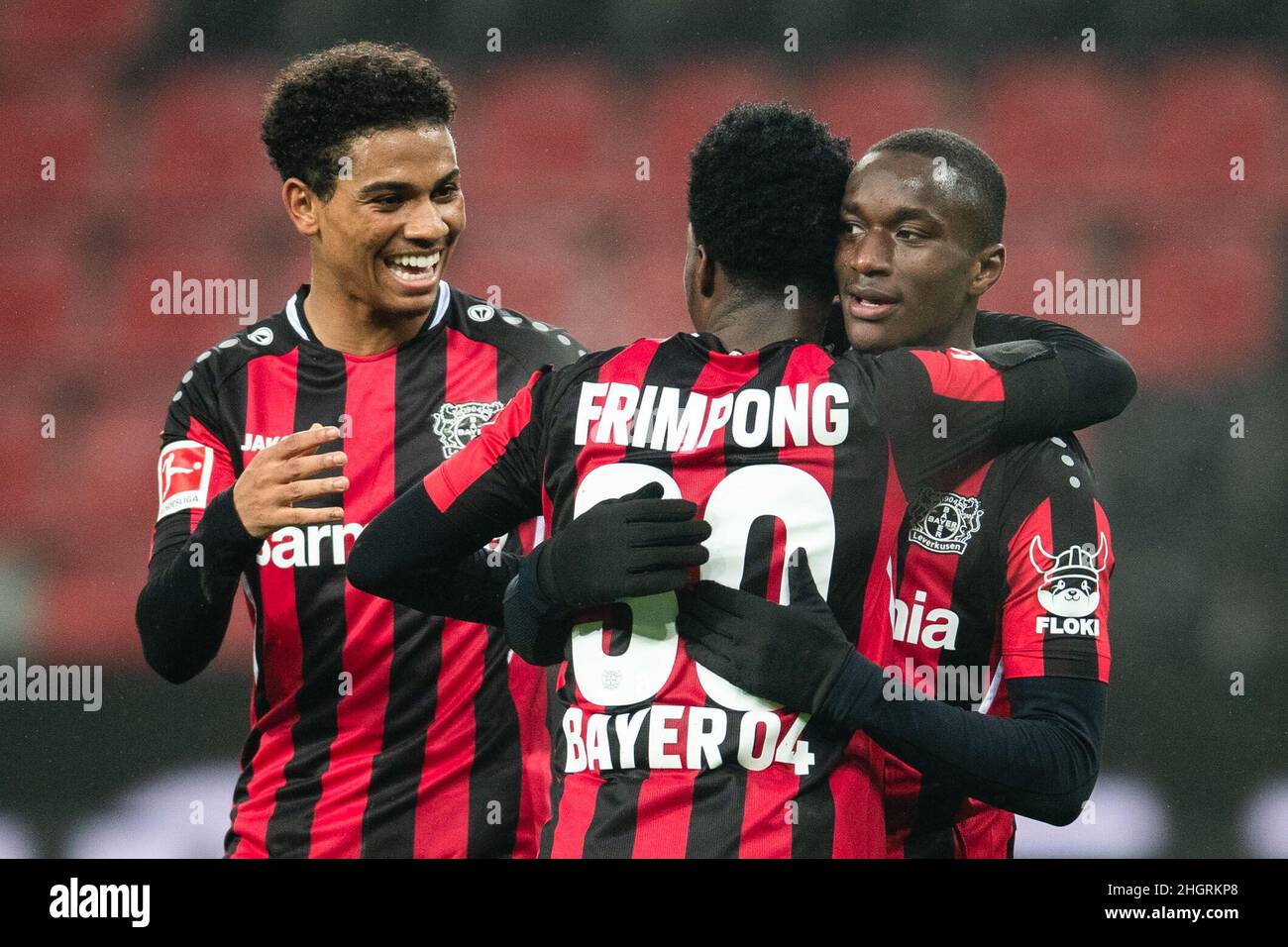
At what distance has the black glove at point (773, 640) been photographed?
173cm

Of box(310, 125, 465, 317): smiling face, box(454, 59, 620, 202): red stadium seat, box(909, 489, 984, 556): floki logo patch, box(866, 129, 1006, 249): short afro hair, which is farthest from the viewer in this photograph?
box(454, 59, 620, 202): red stadium seat

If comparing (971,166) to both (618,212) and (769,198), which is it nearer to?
(769,198)

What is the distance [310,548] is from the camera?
97.3 inches

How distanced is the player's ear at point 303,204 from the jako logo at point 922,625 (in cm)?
128

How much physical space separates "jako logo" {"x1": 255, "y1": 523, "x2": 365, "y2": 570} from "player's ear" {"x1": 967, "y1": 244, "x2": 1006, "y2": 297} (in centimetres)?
109

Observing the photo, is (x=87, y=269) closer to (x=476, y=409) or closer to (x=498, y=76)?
(x=498, y=76)

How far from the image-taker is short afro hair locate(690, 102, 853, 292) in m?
1.95

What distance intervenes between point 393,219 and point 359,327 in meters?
0.21

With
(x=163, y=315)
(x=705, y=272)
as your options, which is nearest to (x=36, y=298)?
(x=163, y=315)

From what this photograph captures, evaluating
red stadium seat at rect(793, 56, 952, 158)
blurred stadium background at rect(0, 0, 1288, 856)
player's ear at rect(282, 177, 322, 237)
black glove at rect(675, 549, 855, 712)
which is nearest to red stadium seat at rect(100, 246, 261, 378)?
blurred stadium background at rect(0, 0, 1288, 856)

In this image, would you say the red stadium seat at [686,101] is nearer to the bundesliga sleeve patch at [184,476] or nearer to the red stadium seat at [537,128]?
the red stadium seat at [537,128]

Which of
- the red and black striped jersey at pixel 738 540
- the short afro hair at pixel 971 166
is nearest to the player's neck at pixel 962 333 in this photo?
the short afro hair at pixel 971 166
